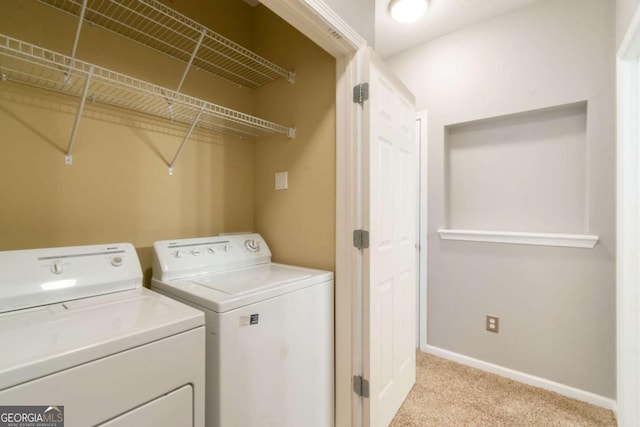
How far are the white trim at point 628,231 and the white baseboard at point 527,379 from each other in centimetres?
24

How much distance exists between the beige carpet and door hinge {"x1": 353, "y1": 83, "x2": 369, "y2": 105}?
1818 mm

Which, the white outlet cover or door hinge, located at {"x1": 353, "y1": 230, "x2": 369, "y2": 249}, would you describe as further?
the white outlet cover

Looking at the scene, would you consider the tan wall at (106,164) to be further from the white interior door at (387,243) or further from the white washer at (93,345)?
the white interior door at (387,243)

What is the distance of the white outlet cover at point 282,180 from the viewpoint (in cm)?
179

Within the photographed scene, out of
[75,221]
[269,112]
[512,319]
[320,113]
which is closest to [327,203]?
[320,113]

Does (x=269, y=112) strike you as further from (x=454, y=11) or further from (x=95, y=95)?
(x=454, y=11)

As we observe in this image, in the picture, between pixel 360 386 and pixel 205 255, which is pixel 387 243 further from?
pixel 205 255

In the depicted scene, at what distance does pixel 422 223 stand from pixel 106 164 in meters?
2.24

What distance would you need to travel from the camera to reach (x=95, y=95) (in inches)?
52.9

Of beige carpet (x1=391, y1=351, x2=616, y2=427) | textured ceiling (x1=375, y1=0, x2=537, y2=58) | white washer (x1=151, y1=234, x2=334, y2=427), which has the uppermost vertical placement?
textured ceiling (x1=375, y1=0, x2=537, y2=58)

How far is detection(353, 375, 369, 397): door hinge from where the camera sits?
1.44m

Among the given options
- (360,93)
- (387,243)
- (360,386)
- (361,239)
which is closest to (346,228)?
(361,239)

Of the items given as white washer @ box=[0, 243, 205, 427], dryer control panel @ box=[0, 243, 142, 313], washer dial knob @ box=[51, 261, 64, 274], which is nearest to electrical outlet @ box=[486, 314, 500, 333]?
white washer @ box=[0, 243, 205, 427]

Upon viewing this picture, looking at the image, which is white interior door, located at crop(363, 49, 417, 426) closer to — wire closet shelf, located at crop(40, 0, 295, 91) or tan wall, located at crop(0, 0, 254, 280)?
wire closet shelf, located at crop(40, 0, 295, 91)
